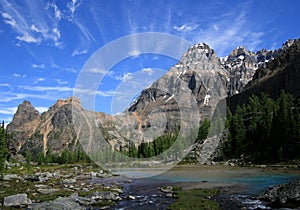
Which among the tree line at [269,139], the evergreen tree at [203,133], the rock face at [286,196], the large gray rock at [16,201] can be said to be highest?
the evergreen tree at [203,133]

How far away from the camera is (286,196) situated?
22.2 meters

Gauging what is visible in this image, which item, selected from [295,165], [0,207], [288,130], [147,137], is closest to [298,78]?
[147,137]

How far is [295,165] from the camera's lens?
54.6 meters

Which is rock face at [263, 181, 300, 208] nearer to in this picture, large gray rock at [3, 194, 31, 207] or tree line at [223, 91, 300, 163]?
large gray rock at [3, 194, 31, 207]

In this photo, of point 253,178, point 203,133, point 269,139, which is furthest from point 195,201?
point 203,133

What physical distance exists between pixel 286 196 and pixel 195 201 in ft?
25.6

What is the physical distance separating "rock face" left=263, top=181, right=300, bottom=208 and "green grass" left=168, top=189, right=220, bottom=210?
16.2 ft

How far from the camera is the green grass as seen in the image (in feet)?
73.6

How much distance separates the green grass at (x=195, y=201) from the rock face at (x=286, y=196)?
4952 mm

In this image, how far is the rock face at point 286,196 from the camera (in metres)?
21.3

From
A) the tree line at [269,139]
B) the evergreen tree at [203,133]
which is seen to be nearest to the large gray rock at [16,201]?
the tree line at [269,139]

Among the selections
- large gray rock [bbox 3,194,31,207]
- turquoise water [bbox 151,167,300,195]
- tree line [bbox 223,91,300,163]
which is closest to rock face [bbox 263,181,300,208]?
turquoise water [bbox 151,167,300,195]

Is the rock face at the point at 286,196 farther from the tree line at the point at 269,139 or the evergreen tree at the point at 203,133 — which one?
the evergreen tree at the point at 203,133

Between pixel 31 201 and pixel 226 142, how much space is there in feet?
240
